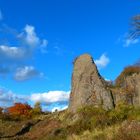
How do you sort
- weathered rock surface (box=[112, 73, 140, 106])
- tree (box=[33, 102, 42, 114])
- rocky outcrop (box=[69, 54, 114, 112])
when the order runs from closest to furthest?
rocky outcrop (box=[69, 54, 114, 112]) → weathered rock surface (box=[112, 73, 140, 106]) → tree (box=[33, 102, 42, 114])

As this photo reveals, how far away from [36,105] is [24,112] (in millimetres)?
2421

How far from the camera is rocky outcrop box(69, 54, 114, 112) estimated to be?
1364 inches

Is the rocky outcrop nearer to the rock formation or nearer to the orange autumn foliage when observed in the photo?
the rock formation

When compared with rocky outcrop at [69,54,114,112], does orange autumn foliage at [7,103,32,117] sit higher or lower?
higher

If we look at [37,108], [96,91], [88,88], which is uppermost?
[37,108]

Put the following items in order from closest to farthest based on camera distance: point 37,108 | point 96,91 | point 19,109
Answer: point 96,91, point 37,108, point 19,109

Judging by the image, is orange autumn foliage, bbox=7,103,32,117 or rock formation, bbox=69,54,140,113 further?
orange autumn foliage, bbox=7,103,32,117

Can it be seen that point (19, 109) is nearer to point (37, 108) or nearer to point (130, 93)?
point (37, 108)

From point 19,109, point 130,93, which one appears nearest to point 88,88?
Result: point 130,93

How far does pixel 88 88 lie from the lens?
3569cm

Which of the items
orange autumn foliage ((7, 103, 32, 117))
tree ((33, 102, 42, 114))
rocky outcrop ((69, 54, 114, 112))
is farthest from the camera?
orange autumn foliage ((7, 103, 32, 117))

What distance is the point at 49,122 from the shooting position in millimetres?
38500

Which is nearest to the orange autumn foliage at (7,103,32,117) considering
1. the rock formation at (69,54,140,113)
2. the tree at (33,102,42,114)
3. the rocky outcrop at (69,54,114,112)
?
the tree at (33,102,42,114)

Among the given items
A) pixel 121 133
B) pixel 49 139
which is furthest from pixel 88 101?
pixel 121 133
